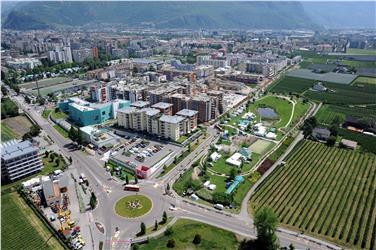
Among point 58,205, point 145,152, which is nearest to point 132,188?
point 58,205

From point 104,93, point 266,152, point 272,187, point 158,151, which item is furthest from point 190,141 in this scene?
point 104,93

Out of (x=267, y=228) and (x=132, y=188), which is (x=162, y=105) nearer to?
(x=132, y=188)

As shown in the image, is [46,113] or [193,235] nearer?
[193,235]

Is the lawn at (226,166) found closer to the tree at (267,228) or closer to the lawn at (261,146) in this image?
the lawn at (261,146)

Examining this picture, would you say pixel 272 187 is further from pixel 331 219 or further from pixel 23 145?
pixel 23 145

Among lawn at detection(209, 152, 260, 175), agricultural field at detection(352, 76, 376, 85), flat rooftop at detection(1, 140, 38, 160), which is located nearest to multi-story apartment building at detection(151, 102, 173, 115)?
lawn at detection(209, 152, 260, 175)

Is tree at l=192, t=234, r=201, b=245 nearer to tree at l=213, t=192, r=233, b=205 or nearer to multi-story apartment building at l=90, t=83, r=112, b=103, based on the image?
tree at l=213, t=192, r=233, b=205

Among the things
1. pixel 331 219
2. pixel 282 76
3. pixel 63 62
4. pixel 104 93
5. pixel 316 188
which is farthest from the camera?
pixel 63 62
